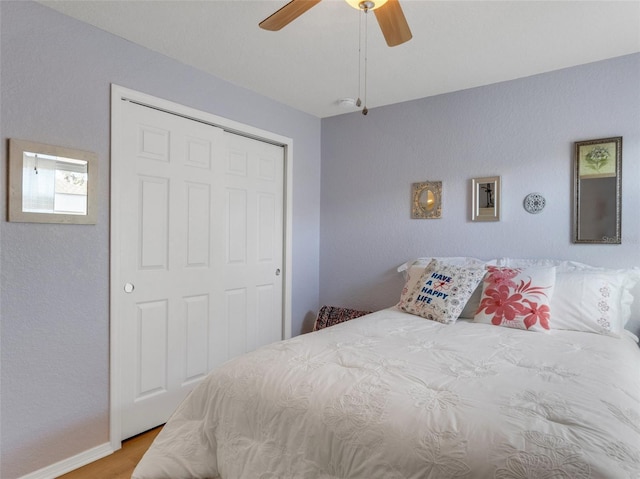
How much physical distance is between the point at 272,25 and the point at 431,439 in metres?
1.62

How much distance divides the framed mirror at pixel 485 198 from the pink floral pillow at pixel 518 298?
580mm

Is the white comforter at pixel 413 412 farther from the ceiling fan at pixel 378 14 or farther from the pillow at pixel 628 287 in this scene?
the ceiling fan at pixel 378 14

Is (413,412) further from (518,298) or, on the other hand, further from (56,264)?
(56,264)

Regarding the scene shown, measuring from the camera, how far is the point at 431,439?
3.34ft

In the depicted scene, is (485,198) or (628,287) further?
(485,198)

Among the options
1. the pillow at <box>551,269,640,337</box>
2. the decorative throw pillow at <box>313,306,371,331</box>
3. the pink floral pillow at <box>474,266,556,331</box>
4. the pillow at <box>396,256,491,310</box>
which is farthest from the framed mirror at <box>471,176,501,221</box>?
the decorative throw pillow at <box>313,306,371,331</box>

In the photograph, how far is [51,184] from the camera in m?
1.91

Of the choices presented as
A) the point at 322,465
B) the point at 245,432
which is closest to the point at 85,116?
the point at 245,432

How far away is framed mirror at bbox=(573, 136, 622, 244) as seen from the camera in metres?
2.33

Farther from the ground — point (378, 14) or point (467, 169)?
point (378, 14)

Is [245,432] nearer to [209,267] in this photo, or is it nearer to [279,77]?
[209,267]

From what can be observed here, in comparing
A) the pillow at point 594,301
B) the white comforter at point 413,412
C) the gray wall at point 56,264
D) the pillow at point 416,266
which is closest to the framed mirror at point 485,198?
the pillow at point 416,266

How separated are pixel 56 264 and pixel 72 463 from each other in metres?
1.03

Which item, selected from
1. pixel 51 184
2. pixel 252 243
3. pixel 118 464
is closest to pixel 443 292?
pixel 252 243
